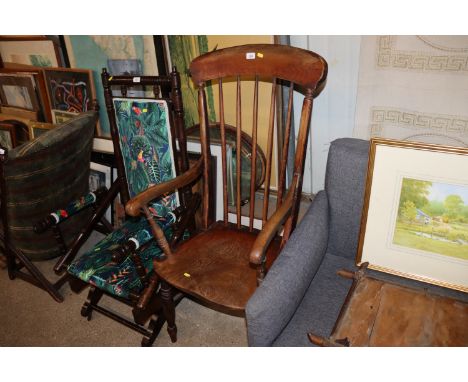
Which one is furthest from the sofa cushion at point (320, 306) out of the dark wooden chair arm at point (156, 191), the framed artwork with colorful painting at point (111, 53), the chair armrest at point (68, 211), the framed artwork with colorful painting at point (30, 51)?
the framed artwork with colorful painting at point (30, 51)

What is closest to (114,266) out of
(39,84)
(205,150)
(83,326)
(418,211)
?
(83,326)

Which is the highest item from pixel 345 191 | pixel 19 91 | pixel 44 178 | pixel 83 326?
pixel 19 91

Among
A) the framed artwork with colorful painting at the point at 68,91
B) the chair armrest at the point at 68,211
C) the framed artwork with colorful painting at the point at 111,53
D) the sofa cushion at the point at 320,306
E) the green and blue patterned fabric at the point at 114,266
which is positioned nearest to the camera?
the sofa cushion at the point at 320,306

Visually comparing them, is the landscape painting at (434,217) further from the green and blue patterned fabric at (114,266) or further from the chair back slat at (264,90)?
the green and blue patterned fabric at (114,266)

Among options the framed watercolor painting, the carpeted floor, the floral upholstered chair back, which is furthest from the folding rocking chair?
the framed watercolor painting

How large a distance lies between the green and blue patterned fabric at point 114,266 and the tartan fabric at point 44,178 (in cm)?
50

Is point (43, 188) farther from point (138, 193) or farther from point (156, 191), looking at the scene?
point (156, 191)

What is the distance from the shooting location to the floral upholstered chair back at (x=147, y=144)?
1820 mm

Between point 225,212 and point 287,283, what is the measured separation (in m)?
0.64

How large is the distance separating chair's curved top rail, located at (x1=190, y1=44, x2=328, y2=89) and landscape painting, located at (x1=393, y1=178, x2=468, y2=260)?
1.72 feet

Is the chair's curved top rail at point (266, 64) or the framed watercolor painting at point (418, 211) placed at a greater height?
the chair's curved top rail at point (266, 64)

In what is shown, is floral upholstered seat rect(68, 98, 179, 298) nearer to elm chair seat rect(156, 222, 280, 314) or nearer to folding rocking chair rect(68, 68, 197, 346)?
folding rocking chair rect(68, 68, 197, 346)

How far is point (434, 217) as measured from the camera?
4.19ft
